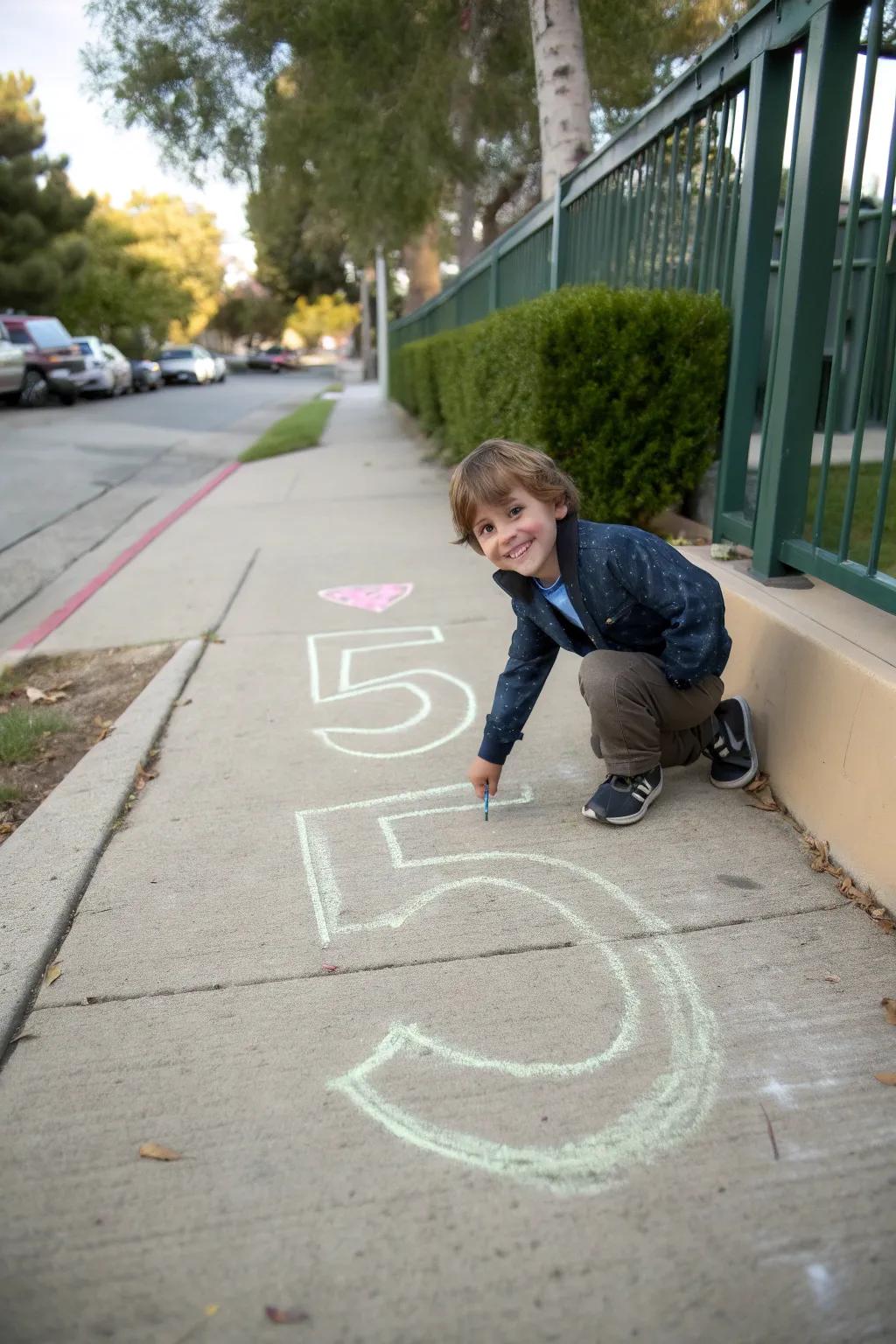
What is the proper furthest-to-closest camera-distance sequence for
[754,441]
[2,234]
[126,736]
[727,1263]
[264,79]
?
[2,234] → [264,79] → [754,441] → [126,736] → [727,1263]

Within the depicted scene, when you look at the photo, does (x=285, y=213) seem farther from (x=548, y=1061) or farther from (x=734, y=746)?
(x=548, y=1061)

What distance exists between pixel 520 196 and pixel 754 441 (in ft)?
60.8

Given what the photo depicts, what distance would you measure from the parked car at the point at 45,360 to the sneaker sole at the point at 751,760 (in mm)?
20899

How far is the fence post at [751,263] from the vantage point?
373 centimetres

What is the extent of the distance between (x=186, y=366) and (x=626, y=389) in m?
35.1

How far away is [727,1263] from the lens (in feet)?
5.11

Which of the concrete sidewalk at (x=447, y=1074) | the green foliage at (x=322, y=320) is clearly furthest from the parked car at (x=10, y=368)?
the green foliage at (x=322, y=320)

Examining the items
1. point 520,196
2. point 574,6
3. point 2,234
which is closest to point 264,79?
point 574,6

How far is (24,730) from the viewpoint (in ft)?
13.1

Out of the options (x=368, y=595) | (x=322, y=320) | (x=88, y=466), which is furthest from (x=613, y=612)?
(x=322, y=320)

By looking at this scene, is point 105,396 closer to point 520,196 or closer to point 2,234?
point 2,234

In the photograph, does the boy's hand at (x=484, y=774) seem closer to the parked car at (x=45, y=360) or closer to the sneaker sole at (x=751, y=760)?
the sneaker sole at (x=751, y=760)

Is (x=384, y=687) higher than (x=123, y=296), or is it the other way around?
(x=123, y=296)

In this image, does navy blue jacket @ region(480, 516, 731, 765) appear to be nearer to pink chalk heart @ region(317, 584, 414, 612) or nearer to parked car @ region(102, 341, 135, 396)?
pink chalk heart @ region(317, 584, 414, 612)
